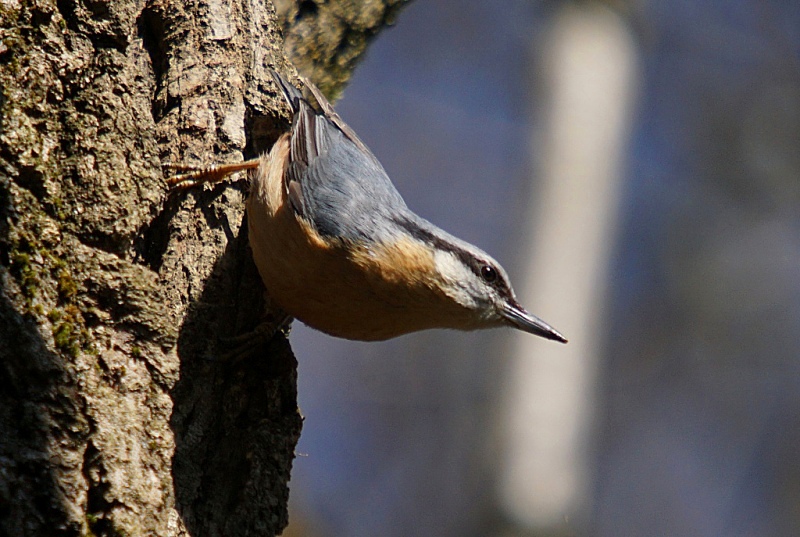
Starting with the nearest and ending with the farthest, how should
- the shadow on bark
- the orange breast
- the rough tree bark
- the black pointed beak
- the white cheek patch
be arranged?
1. the rough tree bark
2. the shadow on bark
3. the orange breast
4. the white cheek patch
5. the black pointed beak

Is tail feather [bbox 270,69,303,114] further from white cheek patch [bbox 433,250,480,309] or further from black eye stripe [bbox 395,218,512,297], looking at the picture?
white cheek patch [bbox 433,250,480,309]

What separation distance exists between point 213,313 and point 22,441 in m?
0.91

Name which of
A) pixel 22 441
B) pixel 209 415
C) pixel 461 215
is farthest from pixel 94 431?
pixel 461 215

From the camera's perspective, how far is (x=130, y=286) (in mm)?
2309

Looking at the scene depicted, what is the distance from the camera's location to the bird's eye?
329 cm

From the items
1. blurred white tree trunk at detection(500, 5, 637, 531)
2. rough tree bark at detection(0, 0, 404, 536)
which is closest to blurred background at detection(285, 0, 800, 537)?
blurred white tree trunk at detection(500, 5, 637, 531)

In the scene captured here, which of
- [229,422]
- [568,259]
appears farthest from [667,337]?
[229,422]

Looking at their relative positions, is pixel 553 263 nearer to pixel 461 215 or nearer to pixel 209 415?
pixel 209 415

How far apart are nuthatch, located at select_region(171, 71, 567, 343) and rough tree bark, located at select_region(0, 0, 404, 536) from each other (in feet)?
0.44

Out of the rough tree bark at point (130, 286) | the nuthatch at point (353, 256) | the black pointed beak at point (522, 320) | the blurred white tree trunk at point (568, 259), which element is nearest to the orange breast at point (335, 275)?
the nuthatch at point (353, 256)

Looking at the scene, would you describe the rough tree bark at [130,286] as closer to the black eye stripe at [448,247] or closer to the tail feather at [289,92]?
the tail feather at [289,92]

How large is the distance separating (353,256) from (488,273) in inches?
21.9

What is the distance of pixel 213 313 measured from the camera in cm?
278

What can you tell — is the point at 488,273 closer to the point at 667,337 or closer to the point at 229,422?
the point at 229,422
